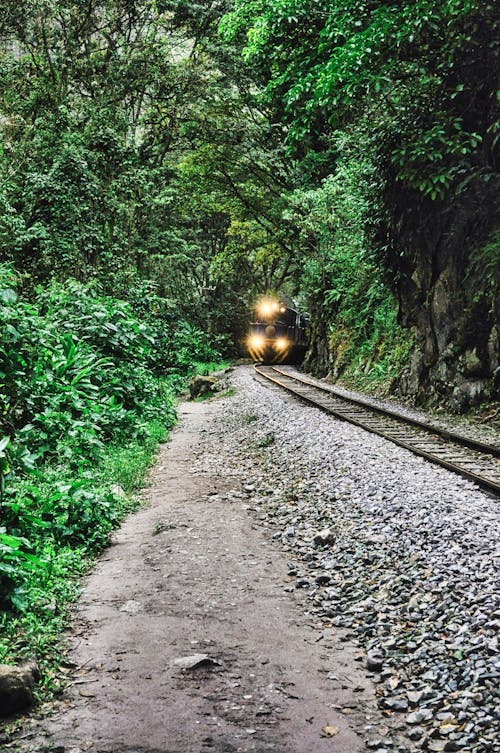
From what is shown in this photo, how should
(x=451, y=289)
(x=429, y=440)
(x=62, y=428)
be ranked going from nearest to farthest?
(x=62, y=428), (x=429, y=440), (x=451, y=289)

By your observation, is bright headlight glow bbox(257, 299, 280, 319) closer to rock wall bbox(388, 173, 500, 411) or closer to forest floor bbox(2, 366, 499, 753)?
rock wall bbox(388, 173, 500, 411)

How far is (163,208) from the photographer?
26016 millimetres

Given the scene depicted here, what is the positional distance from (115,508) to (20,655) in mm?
3084

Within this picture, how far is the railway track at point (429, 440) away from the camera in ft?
24.3

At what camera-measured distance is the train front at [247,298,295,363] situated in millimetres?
32594

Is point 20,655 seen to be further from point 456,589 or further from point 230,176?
point 230,176

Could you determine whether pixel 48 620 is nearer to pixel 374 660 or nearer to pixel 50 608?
pixel 50 608

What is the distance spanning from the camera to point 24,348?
598cm

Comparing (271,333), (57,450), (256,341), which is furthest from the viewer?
(256,341)

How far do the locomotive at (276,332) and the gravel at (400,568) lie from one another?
2337 cm

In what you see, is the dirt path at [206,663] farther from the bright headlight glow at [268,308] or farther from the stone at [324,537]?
the bright headlight glow at [268,308]

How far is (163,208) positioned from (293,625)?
77.3 ft

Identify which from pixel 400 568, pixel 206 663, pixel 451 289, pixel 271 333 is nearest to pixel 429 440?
pixel 451 289

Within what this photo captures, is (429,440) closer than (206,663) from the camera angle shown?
No
